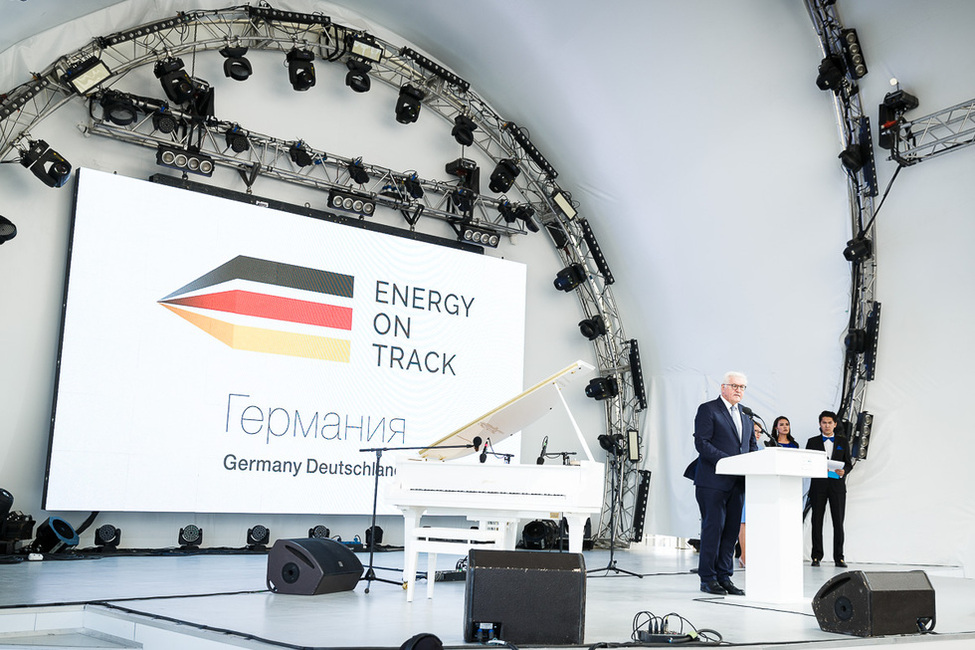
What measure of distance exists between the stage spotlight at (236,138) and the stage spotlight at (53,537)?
3.78m

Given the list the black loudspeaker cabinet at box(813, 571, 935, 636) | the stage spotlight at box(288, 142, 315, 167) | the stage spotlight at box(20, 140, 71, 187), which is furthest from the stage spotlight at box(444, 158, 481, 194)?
the black loudspeaker cabinet at box(813, 571, 935, 636)

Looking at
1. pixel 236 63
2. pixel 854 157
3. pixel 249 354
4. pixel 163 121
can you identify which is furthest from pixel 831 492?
pixel 163 121

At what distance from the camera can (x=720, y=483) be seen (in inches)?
224

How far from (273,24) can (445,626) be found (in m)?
7.08

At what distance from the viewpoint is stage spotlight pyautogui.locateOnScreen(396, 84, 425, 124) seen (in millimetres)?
9586

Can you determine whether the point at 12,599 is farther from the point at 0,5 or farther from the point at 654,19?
the point at 654,19

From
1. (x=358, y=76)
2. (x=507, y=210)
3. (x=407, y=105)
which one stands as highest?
(x=358, y=76)

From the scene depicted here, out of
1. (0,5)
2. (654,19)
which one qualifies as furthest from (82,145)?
(654,19)

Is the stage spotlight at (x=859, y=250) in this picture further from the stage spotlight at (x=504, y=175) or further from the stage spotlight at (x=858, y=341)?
the stage spotlight at (x=504, y=175)

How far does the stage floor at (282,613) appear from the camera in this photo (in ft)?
12.1

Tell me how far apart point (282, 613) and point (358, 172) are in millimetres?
5824

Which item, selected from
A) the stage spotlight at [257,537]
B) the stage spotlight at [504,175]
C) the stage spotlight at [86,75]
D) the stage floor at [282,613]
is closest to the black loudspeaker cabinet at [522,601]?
the stage floor at [282,613]

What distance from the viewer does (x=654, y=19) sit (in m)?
8.80

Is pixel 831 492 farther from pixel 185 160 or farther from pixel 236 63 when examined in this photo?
pixel 236 63
